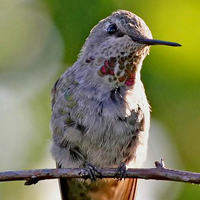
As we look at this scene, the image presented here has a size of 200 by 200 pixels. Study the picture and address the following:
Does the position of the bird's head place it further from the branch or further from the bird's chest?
the branch

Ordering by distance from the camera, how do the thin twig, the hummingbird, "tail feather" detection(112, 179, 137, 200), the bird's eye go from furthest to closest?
"tail feather" detection(112, 179, 137, 200) < the bird's eye < the hummingbird < the thin twig

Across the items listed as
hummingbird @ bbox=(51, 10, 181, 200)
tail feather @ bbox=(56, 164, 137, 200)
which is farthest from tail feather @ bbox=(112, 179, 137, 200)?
hummingbird @ bbox=(51, 10, 181, 200)

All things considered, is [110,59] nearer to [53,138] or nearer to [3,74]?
[53,138]

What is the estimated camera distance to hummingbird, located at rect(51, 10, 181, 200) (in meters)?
4.12

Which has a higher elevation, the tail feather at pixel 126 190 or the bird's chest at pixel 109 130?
the bird's chest at pixel 109 130

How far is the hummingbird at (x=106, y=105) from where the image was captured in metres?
4.12

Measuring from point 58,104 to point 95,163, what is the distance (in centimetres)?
54

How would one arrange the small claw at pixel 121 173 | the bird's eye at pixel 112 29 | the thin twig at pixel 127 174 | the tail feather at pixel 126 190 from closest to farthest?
the thin twig at pixel 127 174 < the small claw at pixel 121 173 < the bird's eye at pixel 112 29 < the tail feather at pixel 126 190

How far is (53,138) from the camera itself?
4375 mm

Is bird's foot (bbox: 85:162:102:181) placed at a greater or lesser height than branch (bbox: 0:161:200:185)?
greater

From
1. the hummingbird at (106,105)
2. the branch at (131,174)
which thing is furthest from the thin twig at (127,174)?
the hummingbird at (106,105)

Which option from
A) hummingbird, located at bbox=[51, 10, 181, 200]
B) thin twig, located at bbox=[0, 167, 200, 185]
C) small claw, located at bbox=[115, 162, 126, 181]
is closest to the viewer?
thin twig, located at bbox=[0, 167, 200, 185]

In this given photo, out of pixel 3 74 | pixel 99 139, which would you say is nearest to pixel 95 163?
pixel 99 139

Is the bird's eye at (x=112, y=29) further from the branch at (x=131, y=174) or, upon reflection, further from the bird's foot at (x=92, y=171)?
the branch at (x=131, y=174)
